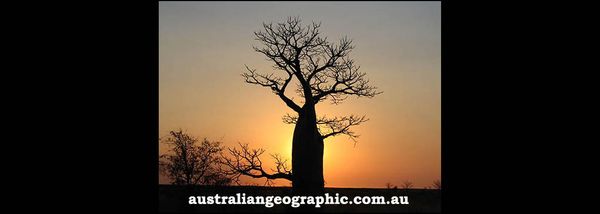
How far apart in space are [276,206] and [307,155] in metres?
1.17

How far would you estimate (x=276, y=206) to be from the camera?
14375 millimetres

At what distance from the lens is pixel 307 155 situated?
14.5 m

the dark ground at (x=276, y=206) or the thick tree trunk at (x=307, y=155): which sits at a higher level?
the thick tree trunk at (x=307, y=155)

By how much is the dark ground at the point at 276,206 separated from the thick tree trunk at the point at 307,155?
16.6 inches

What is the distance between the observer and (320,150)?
48.2 ft

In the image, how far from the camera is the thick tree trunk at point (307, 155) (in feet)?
47.4

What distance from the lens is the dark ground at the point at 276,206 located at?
14.2 m

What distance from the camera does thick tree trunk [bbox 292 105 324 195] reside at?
47.4ft

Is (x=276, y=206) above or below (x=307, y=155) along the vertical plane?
below
